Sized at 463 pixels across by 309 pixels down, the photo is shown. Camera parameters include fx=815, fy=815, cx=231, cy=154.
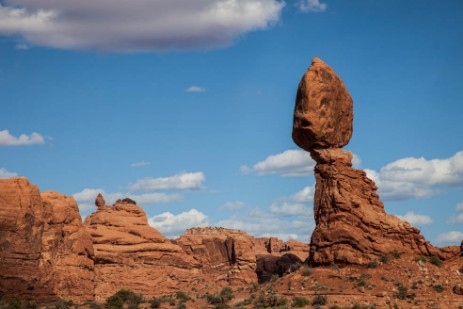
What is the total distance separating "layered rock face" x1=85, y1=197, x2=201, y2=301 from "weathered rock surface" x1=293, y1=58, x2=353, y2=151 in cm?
2404

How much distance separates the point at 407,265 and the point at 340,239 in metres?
4.54

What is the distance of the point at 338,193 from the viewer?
54.0 metres

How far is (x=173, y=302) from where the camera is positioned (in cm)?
5522

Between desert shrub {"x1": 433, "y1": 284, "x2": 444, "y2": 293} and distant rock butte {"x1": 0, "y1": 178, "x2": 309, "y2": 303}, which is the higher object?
distant rock butte {"x1": 0, "y1": 178, "x2": 309, "y2": 303}

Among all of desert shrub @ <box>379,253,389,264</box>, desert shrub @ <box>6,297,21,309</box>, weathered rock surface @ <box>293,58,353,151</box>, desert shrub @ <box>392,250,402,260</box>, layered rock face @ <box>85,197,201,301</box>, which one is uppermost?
weathered rock surface @ <box>293,58,353,151</box>

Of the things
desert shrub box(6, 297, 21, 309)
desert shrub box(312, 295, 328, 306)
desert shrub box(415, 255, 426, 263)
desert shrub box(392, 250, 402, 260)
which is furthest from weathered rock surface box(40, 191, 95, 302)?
desert shrub box(415, 255, 426, 263)

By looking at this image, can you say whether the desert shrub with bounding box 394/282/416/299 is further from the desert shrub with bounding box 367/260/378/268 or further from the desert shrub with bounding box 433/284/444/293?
the desert shrub with bounding box 367/260/378/268

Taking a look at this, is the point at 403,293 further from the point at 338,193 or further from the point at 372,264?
the point at 338,193

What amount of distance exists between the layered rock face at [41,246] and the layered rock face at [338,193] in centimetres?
1842

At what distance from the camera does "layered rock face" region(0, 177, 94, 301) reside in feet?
176

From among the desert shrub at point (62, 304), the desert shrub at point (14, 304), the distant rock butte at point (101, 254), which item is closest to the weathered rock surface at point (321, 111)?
the distant rock butte at point (101, 254)

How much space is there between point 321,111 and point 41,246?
71.0 feet

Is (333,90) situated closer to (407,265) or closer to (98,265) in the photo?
(407,265)

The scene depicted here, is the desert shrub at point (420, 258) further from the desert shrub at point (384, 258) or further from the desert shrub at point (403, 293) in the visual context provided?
the desert shrub at point (403, 293)
